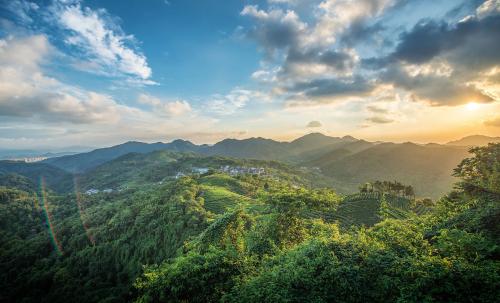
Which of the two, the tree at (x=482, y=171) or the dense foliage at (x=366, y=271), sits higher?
the tree at (x=482, y=171)

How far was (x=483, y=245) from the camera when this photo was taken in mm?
8289

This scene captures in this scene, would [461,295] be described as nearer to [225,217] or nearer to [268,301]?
[268,301]

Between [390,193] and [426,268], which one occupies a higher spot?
[426,268]

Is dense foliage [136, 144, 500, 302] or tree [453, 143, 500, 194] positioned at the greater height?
tree [453, 143, 500, 194]

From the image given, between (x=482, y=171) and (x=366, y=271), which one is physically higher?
(x=482, y=171)

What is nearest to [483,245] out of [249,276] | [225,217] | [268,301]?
[268,301]

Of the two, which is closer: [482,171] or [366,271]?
[366,271]

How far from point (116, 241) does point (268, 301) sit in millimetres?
67714

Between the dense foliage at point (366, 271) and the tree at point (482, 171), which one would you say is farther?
the tree at point (482, 171)

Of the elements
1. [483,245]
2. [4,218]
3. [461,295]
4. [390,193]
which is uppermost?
[483,245]

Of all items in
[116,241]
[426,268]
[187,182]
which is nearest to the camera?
[426,268]

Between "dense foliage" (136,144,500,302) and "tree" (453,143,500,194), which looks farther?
"tree" (453,143,500,194)

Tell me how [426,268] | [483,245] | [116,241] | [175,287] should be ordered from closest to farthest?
[426,268]
[483,245]
[175,287]
[116,241]

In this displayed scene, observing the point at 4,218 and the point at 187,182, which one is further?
the point at 4,218
